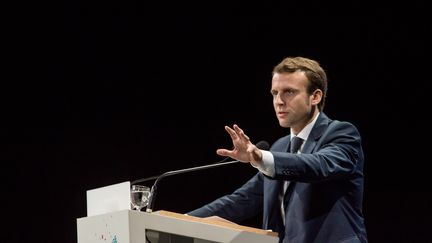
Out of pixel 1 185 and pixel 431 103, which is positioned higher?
pixel 431 103

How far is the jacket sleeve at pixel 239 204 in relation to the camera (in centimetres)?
300

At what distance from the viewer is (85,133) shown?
5.08 meters

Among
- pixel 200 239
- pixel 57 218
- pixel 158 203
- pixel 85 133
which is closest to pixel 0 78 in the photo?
pixel 85 133

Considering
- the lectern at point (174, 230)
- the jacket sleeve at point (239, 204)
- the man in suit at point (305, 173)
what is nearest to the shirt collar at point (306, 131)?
the man in suit at point (305, 173)

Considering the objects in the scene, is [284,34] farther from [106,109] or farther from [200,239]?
[200,239]

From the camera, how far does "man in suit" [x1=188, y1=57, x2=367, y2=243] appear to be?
2312 millimetres

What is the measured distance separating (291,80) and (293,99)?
89mm

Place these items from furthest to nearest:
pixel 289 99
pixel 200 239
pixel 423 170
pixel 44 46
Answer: pixel 44 46 < pixel 423 170 < pixel 289 99 < pixel 200 239

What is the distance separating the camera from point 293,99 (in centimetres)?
286

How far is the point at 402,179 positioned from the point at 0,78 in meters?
3.21

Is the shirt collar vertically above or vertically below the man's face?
below

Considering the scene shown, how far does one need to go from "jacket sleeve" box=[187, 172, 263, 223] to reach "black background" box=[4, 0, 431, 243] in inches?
71.0

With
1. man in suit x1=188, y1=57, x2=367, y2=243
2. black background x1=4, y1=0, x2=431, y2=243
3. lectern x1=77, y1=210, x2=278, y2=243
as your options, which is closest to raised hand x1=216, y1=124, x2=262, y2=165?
man in suit x1=188, y1=57, x2=367, y2=243

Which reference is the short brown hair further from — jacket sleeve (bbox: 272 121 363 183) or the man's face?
jacket sleeve (bbox: 272 121 363 183)
